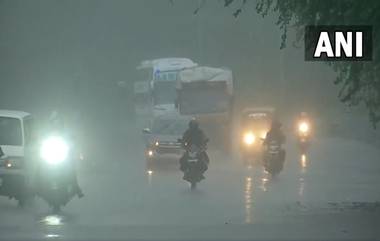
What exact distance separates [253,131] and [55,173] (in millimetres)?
19146

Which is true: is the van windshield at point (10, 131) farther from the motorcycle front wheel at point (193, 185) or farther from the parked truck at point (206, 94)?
the parked truck at point (206, 94)

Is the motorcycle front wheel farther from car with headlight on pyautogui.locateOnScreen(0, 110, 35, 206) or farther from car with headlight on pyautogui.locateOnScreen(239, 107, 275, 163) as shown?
car with headlight on pyautogui.locateOnScreen(239, 107, 275, 163)

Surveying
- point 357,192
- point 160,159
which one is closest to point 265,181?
point 357,192

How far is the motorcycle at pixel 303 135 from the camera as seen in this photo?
40906 millimetres

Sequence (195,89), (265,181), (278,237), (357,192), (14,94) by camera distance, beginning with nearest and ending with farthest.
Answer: (278,237) < (357,192) < (265,181) < (195,89) < (14,94)

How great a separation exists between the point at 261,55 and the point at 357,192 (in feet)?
146

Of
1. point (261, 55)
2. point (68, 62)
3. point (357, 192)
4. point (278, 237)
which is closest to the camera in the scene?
point (278, 237)

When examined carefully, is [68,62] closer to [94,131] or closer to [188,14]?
[94,131]

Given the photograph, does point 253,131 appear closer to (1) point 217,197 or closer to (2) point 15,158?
(1) point 217,197

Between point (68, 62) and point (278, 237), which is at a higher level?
point (68, 62)

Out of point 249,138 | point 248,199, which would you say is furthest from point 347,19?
point 249,138

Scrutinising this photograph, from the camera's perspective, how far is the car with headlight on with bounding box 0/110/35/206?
18.8 m

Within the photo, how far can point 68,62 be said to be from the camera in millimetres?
61281

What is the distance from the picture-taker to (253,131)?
37.0 m
